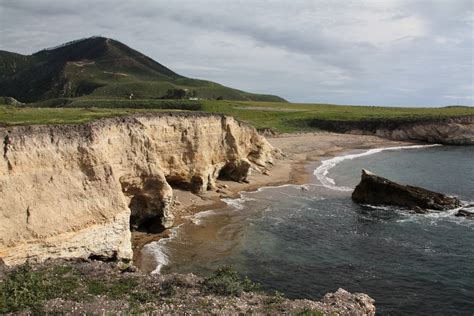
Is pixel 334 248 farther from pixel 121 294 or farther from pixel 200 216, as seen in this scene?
pixel 121 294

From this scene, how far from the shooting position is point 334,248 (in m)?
28.9

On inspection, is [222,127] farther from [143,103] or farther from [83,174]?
[143,103]

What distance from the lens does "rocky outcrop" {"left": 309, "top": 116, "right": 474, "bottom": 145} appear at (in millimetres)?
96562

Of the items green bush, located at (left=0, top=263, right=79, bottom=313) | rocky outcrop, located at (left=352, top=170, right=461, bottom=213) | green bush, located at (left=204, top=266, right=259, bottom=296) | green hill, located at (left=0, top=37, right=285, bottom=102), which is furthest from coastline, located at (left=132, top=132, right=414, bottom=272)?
green hill, located at (left=0, top=37, right=285, bottom=102)

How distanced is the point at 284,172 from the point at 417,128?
57.7 metres

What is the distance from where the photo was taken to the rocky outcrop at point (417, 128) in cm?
9656

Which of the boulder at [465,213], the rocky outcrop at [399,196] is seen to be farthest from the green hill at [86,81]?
the boulder at [465,213]

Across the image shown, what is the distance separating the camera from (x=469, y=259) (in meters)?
26.7

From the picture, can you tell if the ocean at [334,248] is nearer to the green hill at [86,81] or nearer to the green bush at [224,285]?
the green bush at [224,285]

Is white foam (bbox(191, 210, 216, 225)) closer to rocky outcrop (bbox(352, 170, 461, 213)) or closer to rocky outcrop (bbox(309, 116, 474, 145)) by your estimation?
rocky outcrop (bbox(352, 170, 461, 213))

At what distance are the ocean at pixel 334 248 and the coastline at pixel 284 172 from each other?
38.6 inches

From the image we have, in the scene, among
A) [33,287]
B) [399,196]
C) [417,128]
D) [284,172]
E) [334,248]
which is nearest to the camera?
[33,287]

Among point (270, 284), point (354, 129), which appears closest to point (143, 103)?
point (354, 129)

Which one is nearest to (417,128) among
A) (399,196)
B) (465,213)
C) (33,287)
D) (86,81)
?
(399,196)
